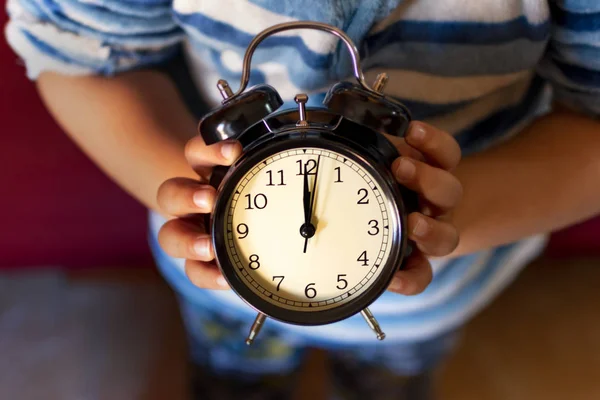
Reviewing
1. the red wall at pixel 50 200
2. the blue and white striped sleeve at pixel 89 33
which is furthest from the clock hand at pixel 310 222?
the red wall at pixel 50 200

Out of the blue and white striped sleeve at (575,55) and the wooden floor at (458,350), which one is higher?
the blue and white striped sleeve at (575,55)

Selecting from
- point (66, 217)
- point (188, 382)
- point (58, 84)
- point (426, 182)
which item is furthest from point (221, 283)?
point (66, 217)

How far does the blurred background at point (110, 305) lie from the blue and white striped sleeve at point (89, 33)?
0.28 metres

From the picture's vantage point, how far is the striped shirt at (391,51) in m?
0.48

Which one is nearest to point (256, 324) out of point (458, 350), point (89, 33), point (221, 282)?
point (221, 282)

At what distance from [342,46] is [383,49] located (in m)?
0.04

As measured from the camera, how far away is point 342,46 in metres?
0.48

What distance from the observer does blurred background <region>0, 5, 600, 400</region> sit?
793 millimetres

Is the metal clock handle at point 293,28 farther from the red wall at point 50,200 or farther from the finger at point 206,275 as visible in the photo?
the red wall at point 50,200

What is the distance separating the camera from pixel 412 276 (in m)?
0.41

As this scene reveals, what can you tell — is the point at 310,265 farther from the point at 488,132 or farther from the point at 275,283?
the point at 488,132

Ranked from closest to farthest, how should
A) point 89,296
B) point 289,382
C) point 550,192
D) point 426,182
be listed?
point 426,182 < point 550,192 < point 289,382 < point 89,296

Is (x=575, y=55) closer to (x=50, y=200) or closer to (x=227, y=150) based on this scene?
→ (x=227, y=150)

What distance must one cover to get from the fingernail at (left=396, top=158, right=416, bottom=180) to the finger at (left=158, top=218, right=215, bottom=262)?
0.13m
